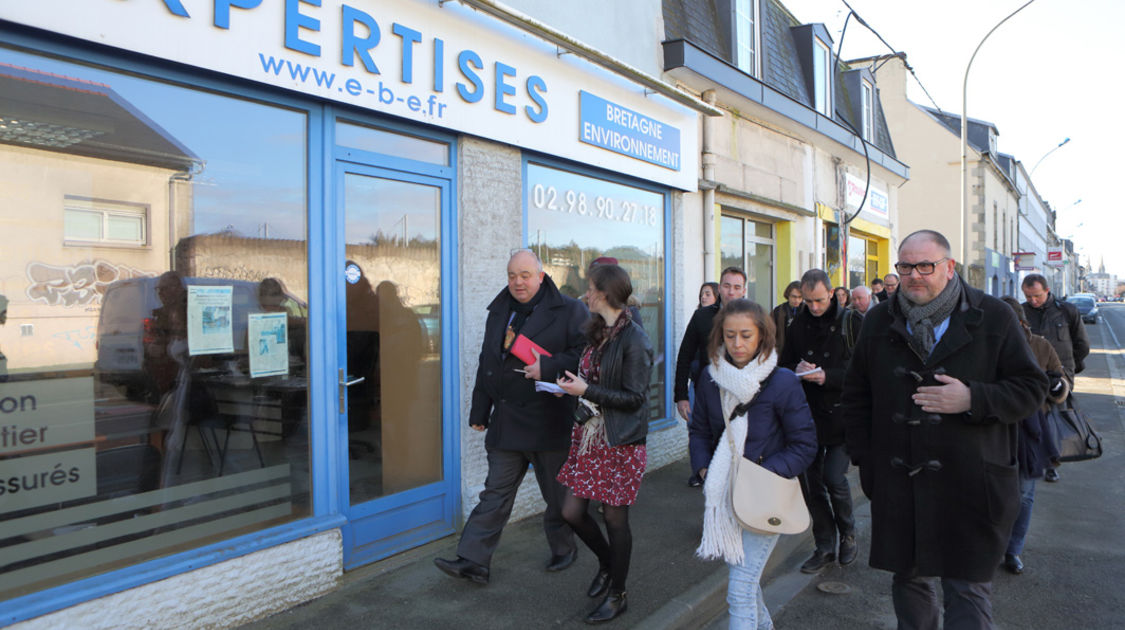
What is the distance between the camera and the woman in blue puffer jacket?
9.95ft

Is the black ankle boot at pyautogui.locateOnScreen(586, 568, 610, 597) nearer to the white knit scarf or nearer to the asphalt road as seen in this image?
the asphalt road

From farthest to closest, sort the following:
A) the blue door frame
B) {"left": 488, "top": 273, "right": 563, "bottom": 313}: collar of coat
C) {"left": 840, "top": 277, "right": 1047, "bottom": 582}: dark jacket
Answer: the blue door frame
{"left": 488, "top": 273, "right": 563, "bottom": 313}: collar of coat
{"left": 840, "top": 277, "right": 1047, "bottom": 582}: dark jacket

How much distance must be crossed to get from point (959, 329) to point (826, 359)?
1624 mm

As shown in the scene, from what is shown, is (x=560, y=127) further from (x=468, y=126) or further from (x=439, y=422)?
(x=439, y=422)

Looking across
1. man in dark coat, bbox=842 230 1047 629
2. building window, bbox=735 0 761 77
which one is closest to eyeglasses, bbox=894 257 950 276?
man in dark coat, bbox=842 230 1047 629

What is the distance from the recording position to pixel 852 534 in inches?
180

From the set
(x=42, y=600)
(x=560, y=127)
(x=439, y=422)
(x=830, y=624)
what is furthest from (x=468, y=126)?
(x=830, y=624)

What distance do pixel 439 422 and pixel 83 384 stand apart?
2.14 m

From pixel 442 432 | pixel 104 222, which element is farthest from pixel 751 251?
pixel 104 222

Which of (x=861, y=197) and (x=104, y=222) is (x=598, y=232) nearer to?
(x=104, y=222)

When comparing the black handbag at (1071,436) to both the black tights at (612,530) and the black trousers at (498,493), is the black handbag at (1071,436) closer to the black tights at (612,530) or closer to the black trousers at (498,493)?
the black tights at (612,530)

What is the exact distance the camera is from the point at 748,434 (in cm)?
309

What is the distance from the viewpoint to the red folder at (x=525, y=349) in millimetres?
3689

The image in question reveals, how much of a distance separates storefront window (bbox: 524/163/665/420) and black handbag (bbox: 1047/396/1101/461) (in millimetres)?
2804
